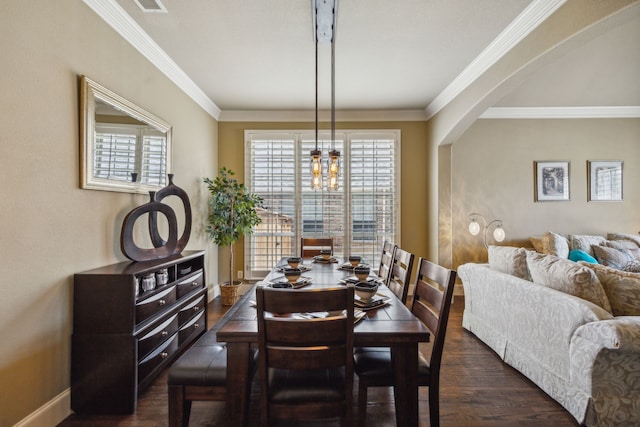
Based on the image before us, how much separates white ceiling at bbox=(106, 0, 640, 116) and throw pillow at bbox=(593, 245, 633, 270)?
7.00ft

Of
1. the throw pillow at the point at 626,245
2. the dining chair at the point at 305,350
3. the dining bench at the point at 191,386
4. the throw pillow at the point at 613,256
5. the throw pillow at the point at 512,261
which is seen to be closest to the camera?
the dining chair at the point at 305,350

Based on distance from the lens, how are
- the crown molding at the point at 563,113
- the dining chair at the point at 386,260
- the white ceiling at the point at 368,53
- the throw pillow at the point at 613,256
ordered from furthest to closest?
the crown molding at the point at 563,113
the throw pillow at the point at 613,256
the dining chair at the point at 386,260
the white ceiling at the point at 368,53

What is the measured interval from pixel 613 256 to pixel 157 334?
525 cm

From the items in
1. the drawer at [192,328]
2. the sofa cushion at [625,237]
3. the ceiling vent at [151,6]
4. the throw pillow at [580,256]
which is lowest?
the drawer at [192,328]

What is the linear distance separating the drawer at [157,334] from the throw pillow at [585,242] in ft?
16.5

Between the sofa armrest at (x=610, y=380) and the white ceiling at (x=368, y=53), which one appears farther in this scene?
the white ceiling at (x=368, y=53)

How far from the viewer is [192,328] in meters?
2.84

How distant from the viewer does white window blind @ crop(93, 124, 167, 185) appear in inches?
87.0

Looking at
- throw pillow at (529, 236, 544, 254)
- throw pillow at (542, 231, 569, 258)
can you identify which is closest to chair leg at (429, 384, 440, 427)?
throw pillow at (542, 231, 569, 258)

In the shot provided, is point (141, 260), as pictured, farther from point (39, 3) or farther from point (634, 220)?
point (634, 220)

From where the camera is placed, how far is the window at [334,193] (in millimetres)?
4746

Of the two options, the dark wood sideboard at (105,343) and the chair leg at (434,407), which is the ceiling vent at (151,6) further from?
the chair leg at (434,407)

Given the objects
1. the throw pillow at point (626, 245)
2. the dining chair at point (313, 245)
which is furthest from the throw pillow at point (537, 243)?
the dining chair at point (313, 245)

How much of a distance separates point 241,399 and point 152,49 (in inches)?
119
